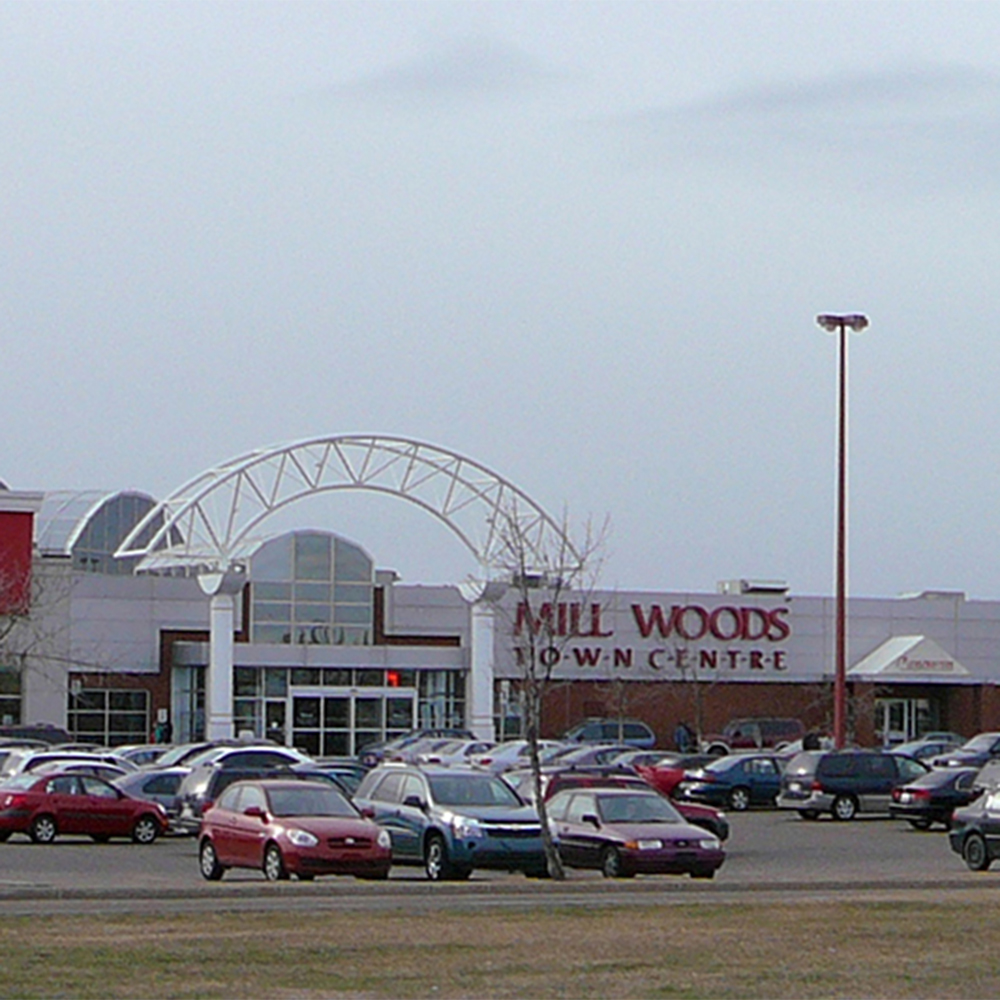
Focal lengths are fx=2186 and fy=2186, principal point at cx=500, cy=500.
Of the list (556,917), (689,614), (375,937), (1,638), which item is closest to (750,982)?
(375,937)

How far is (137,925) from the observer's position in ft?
64.1

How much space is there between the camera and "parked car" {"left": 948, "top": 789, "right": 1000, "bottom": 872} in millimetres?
30500

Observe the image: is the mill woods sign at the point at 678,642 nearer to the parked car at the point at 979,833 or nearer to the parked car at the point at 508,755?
the parked car at the point at 508,755

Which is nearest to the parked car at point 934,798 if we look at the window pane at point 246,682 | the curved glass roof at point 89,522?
the window pane at point 246,682

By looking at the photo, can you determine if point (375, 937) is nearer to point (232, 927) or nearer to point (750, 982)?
point (232, 927)

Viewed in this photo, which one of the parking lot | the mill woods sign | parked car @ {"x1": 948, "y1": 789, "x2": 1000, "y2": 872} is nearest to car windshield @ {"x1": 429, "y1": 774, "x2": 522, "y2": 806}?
the parking lot

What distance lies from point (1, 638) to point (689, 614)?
27489 mm

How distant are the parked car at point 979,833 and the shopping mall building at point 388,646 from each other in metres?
32.3

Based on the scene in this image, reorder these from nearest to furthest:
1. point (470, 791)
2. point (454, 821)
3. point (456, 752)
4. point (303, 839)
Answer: point (303, 839) < point (454, 821) < point (470, 791) < point (456, 752)

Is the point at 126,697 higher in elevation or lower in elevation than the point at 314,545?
lower

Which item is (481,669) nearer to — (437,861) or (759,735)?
(759,735)

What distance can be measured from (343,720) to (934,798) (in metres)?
31.6

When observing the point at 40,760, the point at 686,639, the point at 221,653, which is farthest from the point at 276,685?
the point at 40,760

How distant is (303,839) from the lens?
27.1 meters
